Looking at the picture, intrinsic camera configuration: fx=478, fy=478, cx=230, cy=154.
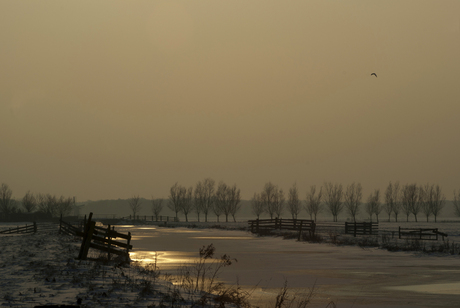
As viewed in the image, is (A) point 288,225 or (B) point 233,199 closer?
(A) point 288,225

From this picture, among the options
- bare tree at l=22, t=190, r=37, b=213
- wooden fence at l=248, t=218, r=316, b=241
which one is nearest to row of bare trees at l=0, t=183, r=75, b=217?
bare tree at l=22, t=190, r=37, b=213

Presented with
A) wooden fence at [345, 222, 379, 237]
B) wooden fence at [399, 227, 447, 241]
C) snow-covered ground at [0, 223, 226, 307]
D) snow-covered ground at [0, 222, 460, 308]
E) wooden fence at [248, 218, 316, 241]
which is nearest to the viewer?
snow-covered ground at [0, 223, 226, 307]

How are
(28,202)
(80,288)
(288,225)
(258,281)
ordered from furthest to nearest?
(28,202) < (288,225) < (258,281) < (80,288)

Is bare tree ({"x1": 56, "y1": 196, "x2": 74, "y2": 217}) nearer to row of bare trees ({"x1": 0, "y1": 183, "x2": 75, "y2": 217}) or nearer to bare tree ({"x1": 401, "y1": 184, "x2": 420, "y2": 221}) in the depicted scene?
row of bare trees ({"x1": 0, "y1": 183, "x2": 75, "y2": 217})

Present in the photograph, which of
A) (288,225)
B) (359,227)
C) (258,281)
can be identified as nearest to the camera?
(258,281)

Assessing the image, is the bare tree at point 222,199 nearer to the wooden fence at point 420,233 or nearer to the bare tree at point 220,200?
the bare tree at point 220,200

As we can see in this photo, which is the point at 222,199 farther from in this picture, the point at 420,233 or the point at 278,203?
the point at 420,233

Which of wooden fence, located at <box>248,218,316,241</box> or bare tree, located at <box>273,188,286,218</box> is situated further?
bare tree, located at <box>273,188,286,218</box>

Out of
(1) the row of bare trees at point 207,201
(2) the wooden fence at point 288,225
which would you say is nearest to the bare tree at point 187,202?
(1) the row of bare trees at point 207,201

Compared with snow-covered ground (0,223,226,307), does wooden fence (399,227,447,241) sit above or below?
below

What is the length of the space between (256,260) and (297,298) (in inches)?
449

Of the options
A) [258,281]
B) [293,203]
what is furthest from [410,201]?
[258,281]

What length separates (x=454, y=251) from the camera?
28.7m

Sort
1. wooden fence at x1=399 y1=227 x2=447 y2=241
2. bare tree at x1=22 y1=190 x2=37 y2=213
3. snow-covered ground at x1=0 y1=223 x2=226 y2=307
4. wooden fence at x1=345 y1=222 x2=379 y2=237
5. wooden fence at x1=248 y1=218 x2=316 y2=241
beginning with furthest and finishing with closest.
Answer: bare tree at x1=22 y1=190 x2=37 y2=213 → wooden fence at x1=345 y1=222 x2=379 y2=237 → wooden fence at x1=248 y1=218 x2=316 y2=241 → wooden fence at x1=399 y1=227 x2=447 y2=241 → snow-covered ground at x1=0 y1=223 x2=226 y2=307
